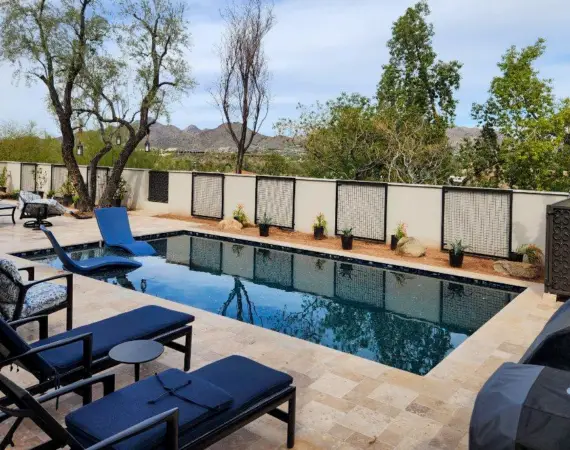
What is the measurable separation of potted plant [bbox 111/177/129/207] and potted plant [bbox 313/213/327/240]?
8380 millimetres

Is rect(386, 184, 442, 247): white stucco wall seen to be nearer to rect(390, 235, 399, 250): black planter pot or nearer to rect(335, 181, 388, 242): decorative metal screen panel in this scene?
rect(335, 181, 388, 242): decorative metal screen panel

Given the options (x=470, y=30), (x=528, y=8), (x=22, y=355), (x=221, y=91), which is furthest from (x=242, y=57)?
(x=22, y=355)

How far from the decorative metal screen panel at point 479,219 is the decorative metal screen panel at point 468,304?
2237 millimetres

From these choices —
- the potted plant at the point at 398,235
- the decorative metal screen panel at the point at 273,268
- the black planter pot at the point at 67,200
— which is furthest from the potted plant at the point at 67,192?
the potted plant at the point at 398,235

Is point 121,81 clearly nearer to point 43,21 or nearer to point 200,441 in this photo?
point 43,21

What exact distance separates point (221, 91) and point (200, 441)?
944 inches

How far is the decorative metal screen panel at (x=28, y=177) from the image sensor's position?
2214 centimetres

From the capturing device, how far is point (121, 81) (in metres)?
17.3

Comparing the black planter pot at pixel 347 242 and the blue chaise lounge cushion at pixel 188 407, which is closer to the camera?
the blue chaise lounge cushion at pixel 188 407

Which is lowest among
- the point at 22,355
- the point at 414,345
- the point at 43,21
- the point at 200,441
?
the point at 414,345

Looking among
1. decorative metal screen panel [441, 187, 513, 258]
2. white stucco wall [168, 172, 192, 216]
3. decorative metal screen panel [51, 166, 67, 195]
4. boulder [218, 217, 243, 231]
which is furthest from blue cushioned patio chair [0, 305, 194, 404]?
decorative metal screen panel [51, 166, 67, 195]

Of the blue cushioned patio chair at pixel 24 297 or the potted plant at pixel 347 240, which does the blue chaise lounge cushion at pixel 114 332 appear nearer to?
the blue cushioned patio chair at pixel 24 297

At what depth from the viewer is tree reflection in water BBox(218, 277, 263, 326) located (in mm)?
7233

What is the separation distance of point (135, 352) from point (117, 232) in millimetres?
6422
